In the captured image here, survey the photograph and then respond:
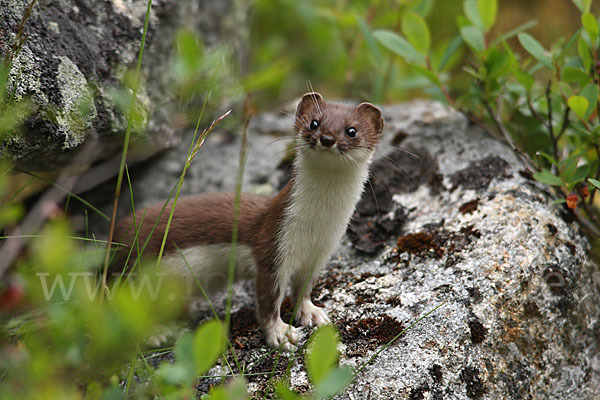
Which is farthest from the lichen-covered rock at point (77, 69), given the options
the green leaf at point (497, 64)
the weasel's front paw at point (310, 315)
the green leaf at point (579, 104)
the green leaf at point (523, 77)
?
the green leaf at point (579, 104)

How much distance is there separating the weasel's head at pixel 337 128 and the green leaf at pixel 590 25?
4.37 ft

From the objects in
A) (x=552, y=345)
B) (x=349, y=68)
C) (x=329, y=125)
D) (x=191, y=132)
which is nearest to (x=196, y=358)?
(x=329, y=125)

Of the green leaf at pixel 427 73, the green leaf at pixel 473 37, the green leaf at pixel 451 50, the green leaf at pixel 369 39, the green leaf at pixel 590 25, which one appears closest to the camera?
the green leaf at pixel 590 25

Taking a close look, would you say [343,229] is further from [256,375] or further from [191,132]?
[191,132]

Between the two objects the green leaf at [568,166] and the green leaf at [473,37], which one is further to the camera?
the green leaf at [473,37]

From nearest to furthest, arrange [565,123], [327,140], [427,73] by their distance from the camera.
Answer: [327,140] → [565,123] → [427,73]

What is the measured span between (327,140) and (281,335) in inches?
40.3

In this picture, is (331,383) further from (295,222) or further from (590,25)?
(590,25)

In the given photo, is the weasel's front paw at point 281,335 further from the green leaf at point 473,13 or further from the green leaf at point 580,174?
the green leaf at point 473,13

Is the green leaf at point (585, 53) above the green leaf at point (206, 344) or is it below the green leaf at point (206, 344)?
above

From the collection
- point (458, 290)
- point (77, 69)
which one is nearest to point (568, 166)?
point (458, 290)

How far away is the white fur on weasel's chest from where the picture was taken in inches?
118

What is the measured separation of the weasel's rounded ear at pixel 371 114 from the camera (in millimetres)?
3047

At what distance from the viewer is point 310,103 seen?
306cm
